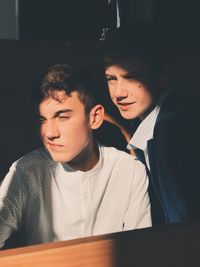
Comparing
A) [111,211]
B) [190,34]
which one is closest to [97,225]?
[111,211]

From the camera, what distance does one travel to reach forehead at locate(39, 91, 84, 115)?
36.5 inches

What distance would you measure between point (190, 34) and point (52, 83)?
523 millimetres

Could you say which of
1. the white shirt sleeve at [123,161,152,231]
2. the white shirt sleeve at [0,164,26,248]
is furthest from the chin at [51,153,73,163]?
the white shirt sleeve at [123,161,152,231]

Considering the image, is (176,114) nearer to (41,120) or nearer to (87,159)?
(87,159)

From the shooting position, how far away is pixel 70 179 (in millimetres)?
986

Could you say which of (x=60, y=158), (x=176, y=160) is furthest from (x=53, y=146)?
(x=176, y=160)

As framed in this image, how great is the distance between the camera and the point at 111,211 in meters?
1.01

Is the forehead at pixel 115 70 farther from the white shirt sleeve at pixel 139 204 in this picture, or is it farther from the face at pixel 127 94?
the white shirt sleeve at pixel 139 204

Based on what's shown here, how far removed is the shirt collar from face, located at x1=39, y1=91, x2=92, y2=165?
139 mm

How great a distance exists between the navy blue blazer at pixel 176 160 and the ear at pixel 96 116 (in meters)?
0.18

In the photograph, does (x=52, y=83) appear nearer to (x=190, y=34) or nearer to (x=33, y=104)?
(x=33, y=104)

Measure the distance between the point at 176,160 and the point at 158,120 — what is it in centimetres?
13

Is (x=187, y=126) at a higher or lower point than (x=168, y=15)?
lower

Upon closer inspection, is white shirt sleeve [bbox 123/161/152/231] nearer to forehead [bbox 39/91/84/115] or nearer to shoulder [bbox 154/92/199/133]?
shoulder [bbox 154/92/199/133]
